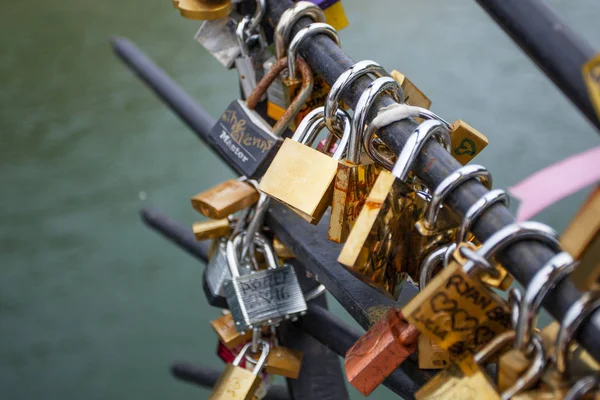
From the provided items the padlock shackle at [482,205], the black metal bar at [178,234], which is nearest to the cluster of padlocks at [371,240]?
the padlock shackle at [482,205]

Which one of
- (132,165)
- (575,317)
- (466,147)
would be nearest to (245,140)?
(466,147)

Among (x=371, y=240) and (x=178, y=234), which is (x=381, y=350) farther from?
(x=178, y=234)

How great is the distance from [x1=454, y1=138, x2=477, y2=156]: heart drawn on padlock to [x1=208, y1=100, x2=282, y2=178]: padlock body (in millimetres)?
202

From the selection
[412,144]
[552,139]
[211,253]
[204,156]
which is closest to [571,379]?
[412,144]

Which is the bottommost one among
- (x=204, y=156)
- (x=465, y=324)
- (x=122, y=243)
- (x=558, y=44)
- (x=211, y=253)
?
(x=122, y=243)

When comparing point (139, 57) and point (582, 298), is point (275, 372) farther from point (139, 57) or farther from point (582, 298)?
point (139, 57)

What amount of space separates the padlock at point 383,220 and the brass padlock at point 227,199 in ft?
1.10

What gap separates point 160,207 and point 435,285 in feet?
6.39

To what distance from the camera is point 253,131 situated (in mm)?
791

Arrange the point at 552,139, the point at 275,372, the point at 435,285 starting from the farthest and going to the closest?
the point at 552,139 → the point at 275,372 → the point at 435,285

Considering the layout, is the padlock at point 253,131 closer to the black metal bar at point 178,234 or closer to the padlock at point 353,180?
the padlock at point 353,180

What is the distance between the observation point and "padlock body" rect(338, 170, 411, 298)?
1.71 ft

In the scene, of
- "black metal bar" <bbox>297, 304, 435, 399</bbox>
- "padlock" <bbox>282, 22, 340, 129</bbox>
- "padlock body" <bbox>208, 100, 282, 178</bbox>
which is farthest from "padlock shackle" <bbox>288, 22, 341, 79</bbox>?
"black metal bar" <bbox>297, 304, 435, 399</bbox>

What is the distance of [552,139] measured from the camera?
2.21m
